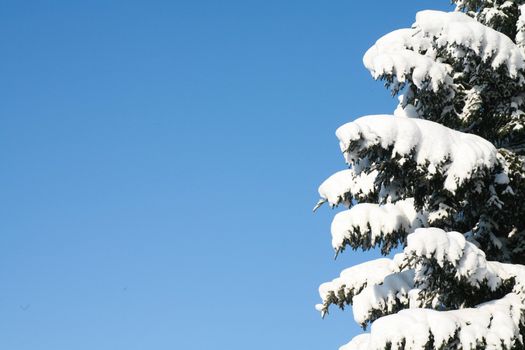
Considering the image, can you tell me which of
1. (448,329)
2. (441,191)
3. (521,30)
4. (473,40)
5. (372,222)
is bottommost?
(448,329)

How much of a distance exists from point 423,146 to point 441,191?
91 centimetres

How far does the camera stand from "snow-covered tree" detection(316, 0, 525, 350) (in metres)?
8.14

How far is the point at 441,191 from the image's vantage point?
9469 mm

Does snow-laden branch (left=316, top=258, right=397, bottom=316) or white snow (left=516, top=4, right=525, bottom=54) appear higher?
white snow (left=516, top=4, right=525, bottom=54)

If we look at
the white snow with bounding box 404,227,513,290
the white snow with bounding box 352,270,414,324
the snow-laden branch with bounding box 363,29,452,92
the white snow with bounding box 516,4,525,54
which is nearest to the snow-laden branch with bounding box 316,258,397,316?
the white snow with bounding box 352,270,414,324

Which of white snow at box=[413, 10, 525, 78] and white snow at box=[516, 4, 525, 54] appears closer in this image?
white snow at box=[413, 10, 525, 78]

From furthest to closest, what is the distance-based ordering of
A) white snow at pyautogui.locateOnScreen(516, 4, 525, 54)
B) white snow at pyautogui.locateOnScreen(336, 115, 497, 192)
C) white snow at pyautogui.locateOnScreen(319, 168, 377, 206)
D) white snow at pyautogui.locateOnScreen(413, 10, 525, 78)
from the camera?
white snow at pyautogui.locateOnScreen(319, 168, 377, 206), white snow at pyautogui.locateOnScreen(516, 4, 525, 54), white snow at pyautogui.locateOnScreen(413, 10, 525, 78), white snow at pyautogui.locateOnScreen(336, 115, 497, 192)

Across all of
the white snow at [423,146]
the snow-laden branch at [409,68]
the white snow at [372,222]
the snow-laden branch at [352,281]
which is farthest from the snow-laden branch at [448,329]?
the snow-laden branch at [409,68]

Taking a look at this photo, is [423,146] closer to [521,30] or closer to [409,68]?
[409,68]

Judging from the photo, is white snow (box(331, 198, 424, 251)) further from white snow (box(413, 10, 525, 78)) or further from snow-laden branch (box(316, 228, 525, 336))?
white snow (box(413, 10, 525, 78))

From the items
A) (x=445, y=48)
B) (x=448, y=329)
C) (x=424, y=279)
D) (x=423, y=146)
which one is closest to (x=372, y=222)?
(x=424, y=279)

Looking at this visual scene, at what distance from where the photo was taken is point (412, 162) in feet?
29.8

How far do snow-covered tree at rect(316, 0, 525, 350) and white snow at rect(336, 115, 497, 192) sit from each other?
15mm

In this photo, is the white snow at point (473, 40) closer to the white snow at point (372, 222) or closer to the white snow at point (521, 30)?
the white snow at point (521, 30)
